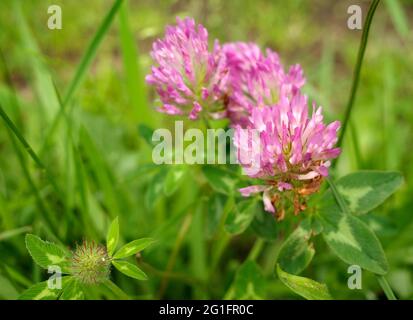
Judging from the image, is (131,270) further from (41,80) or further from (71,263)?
(41,80)

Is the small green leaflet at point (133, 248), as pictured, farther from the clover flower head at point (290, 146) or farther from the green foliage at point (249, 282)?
the green foliage at point (249, 282)

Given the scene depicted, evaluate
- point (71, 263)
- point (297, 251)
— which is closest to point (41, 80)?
point (71, 263)

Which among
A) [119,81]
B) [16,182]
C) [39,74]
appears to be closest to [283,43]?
[119,81]

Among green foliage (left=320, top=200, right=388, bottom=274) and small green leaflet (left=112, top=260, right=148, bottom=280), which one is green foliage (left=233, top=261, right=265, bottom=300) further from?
small green leaflet (left=112, top=260, right=148, bottom=280)

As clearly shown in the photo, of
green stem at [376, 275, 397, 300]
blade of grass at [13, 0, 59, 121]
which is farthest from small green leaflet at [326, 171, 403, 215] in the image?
blade of grass at [13, 0, 59, 121]
